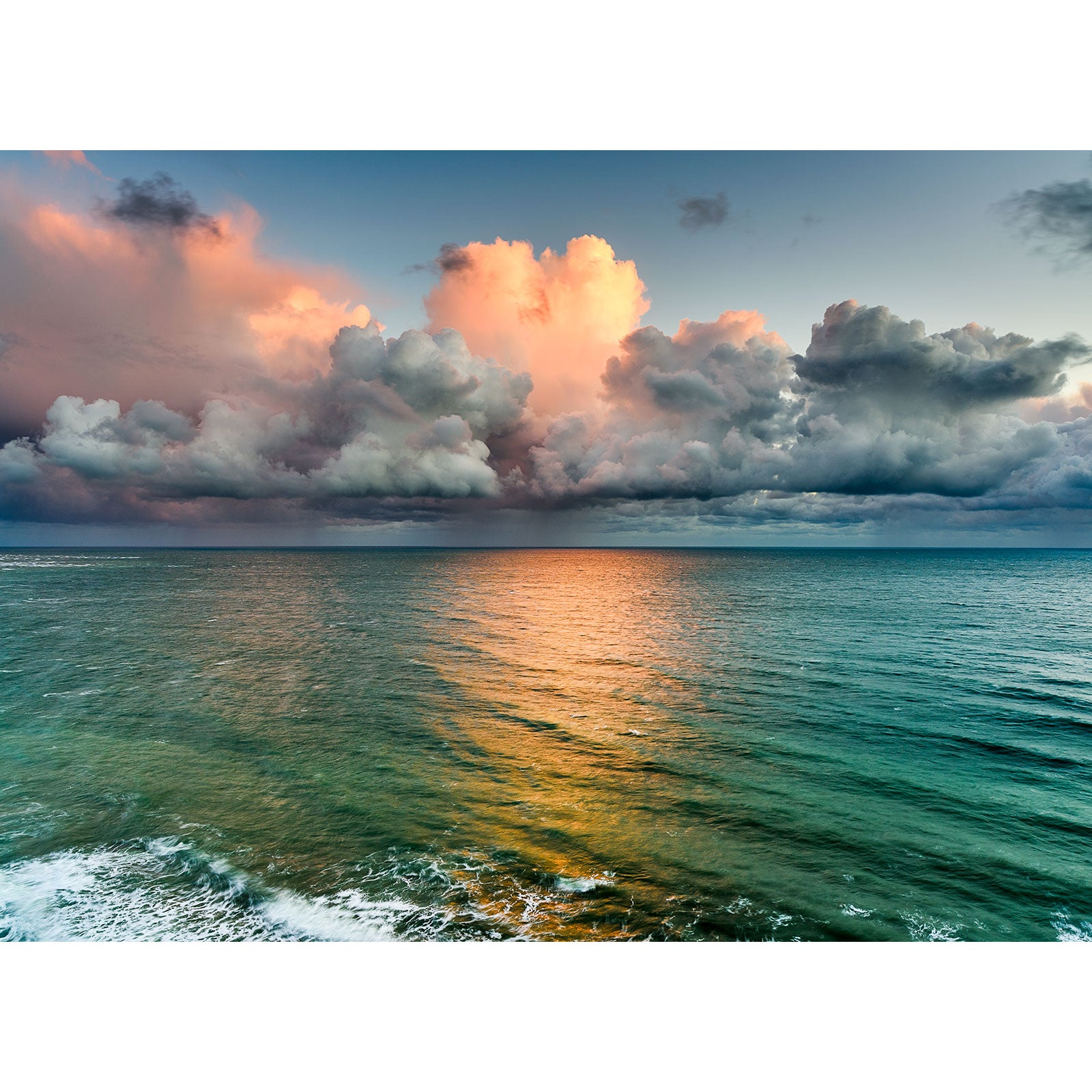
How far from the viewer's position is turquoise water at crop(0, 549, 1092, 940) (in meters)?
14.3

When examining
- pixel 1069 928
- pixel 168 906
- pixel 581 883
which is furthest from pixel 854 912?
pixel 168 906

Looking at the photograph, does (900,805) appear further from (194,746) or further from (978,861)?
(194,746)

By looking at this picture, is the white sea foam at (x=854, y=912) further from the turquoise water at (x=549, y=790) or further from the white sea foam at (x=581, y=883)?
the white sea foam at (x=581, y=883)

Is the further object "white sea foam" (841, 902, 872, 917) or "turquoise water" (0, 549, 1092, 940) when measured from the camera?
"turquoise water" (0, 549, 1092, 940)

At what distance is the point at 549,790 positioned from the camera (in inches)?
846

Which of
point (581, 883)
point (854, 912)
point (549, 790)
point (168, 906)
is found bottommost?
point (168, 906)

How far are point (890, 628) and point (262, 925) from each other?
62.5 m

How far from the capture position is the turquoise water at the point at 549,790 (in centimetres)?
1430

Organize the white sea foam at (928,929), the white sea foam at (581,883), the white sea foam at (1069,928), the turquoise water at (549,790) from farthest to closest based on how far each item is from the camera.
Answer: the white sea foam at (581,883)
the turquoise water at (549,790)
the white sea foam at (1069,928)
the white sea foam at (928,929)

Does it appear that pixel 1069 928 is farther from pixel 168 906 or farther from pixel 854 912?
pixel 168 906

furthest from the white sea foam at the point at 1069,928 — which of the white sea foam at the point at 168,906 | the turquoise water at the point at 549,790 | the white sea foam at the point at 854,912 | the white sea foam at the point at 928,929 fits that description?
the white sea foam at the point at 168,906

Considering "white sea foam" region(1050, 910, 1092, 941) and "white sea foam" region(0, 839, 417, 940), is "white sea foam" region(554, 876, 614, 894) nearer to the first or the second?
"white sea foam" region(0, 839, 417, 940)

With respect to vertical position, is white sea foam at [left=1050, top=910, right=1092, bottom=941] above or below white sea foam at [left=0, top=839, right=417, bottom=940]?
above

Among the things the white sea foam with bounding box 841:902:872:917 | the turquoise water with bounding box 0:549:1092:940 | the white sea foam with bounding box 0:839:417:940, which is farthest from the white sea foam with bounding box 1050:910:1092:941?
the white sea foam with bounding box 0:839:417:940
